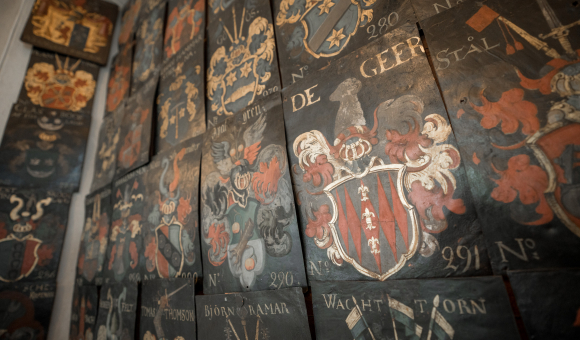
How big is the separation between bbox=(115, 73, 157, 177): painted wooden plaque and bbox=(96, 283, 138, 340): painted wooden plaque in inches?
37.7

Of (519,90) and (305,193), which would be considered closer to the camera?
(519,90)

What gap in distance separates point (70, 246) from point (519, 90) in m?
3.78

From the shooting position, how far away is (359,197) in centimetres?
121

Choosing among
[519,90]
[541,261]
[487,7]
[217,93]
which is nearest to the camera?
[541,261]

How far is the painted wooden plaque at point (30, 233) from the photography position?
2.78 m

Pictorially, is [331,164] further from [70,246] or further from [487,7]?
[70,246]

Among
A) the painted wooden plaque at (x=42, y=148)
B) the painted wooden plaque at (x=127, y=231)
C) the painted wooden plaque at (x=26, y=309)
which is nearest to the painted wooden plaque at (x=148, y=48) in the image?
the painted wooden plaque at (x=42, y=148)

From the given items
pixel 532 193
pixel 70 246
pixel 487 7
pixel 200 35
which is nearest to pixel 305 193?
pixel 532 193

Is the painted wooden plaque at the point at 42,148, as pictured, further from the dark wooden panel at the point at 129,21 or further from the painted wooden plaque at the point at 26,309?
the dark wooden panel at the point at 129,21

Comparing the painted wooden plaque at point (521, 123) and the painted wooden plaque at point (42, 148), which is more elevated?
the painted wooden plaque at point (42, 148)

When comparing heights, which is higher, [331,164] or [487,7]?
[487,7]

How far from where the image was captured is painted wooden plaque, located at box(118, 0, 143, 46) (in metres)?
3.67

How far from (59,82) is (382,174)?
3976 mm

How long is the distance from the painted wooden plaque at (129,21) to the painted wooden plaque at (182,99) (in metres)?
1.45
